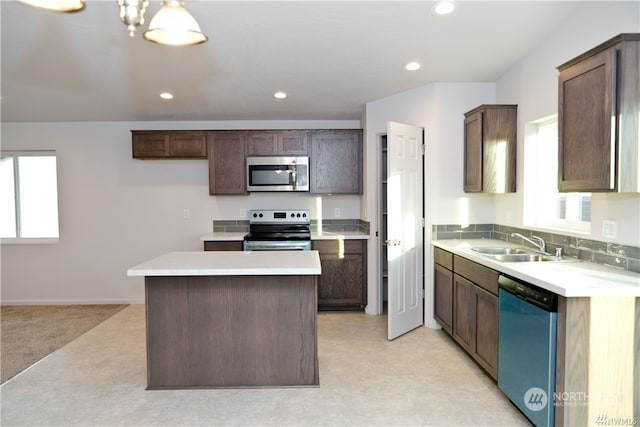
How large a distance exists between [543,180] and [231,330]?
2.68 metres

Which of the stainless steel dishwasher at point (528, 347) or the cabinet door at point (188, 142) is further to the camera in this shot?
the cabinet door at point (188, 142)

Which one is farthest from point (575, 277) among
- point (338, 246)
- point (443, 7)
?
point (338, 246)

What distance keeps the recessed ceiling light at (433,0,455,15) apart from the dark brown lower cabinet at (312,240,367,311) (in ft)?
8.50

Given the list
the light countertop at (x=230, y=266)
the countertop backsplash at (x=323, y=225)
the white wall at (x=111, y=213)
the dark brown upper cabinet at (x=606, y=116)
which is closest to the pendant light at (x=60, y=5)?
the light countertop at (x=230, y=266)

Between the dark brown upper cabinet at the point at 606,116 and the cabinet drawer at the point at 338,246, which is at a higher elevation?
the dark brown upper cabinet at the point at 606,116

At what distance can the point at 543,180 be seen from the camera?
319 centimetres

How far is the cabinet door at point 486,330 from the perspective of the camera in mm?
2574

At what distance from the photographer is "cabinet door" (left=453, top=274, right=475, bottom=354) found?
2.96 m

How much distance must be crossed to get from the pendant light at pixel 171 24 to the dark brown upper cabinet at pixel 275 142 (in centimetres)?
285

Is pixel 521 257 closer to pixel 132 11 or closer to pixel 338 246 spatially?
pixel 338 246

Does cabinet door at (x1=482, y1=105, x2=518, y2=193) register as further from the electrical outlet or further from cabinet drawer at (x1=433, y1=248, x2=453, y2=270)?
the electrical outlet

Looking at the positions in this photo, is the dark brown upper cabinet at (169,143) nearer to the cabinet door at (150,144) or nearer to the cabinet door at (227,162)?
the cabinet door at (150,144)

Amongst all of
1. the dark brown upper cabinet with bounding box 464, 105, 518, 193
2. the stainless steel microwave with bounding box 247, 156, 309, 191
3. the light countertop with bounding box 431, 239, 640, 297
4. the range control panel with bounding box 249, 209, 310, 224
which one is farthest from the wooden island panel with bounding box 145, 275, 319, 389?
the range control panel with bounding box 249, 209, 310, 224

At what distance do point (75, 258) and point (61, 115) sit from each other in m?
1.78
